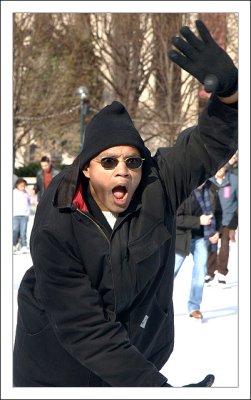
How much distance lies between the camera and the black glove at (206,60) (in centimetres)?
224

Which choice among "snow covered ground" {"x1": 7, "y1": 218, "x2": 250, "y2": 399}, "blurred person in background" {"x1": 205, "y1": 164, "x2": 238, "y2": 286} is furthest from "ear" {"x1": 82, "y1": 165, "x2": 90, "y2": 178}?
"blurred person in background" {"x1": 205, "y1": 164, "x2": 238, "y2": 286}

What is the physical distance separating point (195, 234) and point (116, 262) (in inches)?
207

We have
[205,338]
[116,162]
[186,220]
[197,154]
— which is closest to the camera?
[116,162]

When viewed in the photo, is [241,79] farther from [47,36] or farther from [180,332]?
[47,36]

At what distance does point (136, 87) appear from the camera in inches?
793

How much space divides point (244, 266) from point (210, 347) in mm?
3777

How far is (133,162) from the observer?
240cm

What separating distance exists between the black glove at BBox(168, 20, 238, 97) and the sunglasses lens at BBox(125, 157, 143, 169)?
1.05 feet

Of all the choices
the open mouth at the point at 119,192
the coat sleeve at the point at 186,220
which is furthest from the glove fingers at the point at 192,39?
the coat sleeve at the point at 186,220

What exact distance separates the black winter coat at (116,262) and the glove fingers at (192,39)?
0.79 feet

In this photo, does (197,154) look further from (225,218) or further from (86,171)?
(225,218)

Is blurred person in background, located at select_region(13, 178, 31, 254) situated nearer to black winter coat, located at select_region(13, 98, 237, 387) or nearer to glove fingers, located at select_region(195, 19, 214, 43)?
black winter coat, located at select_region(13, 98, 237, 387)

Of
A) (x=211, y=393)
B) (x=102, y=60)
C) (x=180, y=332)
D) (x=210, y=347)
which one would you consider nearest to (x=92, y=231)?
(x=211, y=393)

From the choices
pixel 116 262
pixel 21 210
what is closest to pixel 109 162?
pixel 116 262
